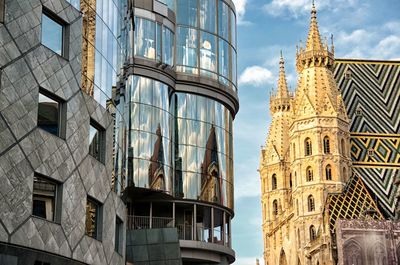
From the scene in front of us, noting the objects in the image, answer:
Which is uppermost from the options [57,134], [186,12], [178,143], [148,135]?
[186,12]

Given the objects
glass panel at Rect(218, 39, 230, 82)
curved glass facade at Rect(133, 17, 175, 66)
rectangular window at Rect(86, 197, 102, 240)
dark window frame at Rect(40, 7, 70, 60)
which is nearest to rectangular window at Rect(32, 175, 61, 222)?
rectangular window at Rect(86, 197, 102, 240)

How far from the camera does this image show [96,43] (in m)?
34.3

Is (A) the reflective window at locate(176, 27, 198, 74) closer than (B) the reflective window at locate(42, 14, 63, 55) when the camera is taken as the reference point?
No

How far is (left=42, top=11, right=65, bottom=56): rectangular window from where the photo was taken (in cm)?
2948

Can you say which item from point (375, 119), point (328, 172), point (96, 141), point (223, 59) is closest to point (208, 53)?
point (223, 59)

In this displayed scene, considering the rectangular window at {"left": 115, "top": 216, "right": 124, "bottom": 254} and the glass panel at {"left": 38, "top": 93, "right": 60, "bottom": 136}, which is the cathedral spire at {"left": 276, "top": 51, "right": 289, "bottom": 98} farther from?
the glass panel at {"left": 38, "top": 93, "right": 60, "bottom": 136}

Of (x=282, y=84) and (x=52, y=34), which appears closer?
(x=52, y=34)

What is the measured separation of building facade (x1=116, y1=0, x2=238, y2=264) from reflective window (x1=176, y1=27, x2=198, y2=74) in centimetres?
7

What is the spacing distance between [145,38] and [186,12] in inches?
192

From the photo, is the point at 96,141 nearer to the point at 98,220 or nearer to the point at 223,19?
the point at 98,220

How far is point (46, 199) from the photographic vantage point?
2870 cm

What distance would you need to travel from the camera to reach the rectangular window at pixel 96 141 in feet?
109

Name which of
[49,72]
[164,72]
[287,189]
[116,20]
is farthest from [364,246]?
[49,72]

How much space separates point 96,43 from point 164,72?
1269 centimetres
